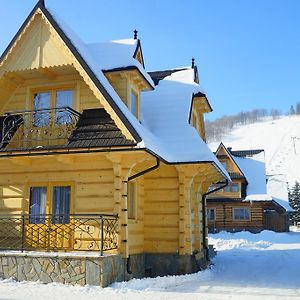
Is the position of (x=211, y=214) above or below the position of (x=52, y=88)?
below

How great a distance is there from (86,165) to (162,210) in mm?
3106

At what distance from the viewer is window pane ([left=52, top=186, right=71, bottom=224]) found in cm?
1245

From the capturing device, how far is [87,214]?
447 inches

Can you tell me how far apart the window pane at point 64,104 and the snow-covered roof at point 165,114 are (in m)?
1.30

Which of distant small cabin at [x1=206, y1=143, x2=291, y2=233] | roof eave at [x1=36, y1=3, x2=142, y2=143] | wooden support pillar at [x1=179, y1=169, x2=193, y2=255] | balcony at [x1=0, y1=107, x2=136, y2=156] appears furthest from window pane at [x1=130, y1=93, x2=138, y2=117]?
distant small cabin at [x1=206, y1=143, x2=291, y2=233]

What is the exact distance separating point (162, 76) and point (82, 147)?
26.1ft

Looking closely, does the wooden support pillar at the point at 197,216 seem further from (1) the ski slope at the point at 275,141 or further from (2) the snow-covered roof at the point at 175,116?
(1) the ski slope at the point at 275,141

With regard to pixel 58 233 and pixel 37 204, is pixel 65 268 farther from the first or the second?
pixel 37 204

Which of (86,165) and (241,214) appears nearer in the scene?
(86,165)

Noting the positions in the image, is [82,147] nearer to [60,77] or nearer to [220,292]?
[60,77]

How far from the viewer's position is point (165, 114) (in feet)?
50.8

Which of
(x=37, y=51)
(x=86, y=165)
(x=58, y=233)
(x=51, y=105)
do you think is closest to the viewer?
(x=58, y=233)

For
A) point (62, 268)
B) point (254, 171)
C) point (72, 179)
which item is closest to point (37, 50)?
point (72, 179)

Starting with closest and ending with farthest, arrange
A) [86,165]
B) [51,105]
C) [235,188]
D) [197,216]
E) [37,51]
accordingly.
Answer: [86,165] → [37,51] → [51,105] → [197,216] → [235,188]
